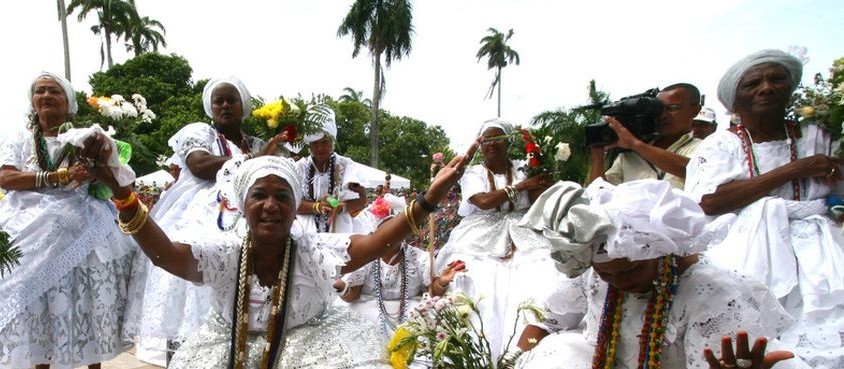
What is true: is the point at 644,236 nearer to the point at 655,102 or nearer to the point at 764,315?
the point at 764,315

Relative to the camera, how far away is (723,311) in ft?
6.57

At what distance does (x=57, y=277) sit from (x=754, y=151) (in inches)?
173

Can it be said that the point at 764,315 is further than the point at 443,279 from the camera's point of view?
No

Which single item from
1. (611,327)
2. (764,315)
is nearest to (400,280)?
(611,327)

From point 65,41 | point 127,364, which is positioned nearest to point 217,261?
point 127,364

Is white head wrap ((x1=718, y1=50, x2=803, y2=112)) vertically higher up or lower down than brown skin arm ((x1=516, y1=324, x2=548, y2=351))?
higher up

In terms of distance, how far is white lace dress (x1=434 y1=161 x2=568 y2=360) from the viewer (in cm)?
457

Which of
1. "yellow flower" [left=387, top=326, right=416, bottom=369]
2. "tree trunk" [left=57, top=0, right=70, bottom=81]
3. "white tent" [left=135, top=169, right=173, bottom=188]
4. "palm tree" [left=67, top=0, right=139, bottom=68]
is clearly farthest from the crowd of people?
"palm tree" [left=67, top=0, right=139, bottom=68]

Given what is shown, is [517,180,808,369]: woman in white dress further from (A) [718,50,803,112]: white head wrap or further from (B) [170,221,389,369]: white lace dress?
(A) [718,50,803,112]: white head wrap

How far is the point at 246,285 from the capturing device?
9.23ft

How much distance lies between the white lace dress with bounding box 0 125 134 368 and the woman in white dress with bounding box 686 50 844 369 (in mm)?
3899

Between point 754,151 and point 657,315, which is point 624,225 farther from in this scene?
point 754,151

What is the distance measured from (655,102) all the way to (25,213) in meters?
4.22

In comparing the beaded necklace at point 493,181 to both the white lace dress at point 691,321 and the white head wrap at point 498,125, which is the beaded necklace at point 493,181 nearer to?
the white head wrap at point 498,125
